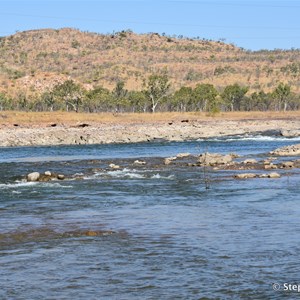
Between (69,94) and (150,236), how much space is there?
85.4m

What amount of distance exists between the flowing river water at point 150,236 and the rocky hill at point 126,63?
109708 millimetres

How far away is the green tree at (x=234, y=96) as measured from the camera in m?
106

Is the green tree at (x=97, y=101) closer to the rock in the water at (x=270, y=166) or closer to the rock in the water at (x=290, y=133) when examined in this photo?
the rock in the water at (x=290, y=133)

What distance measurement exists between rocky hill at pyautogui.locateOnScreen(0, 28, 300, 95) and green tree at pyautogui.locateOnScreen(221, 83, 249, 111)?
95.3 feet

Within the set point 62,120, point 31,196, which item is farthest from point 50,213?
point 62,120

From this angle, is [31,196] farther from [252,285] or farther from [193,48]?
[193,48]

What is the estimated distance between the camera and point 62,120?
73375 mm

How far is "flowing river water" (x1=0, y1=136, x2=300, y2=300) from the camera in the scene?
11977mm

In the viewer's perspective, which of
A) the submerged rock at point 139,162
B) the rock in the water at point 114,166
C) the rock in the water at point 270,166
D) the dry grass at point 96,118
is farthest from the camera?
the dry grass at point 96,118

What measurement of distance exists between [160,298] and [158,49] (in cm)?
17743

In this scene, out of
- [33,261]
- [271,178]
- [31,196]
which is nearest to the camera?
[33,261]

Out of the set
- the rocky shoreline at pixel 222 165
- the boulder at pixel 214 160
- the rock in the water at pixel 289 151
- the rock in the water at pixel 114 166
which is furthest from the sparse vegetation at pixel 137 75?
→ the rock in the water at pixel 114 166

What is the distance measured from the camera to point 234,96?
107m

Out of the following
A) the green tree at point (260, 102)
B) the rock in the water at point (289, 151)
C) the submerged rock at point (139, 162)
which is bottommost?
the submerged rock at point (139, 162)
